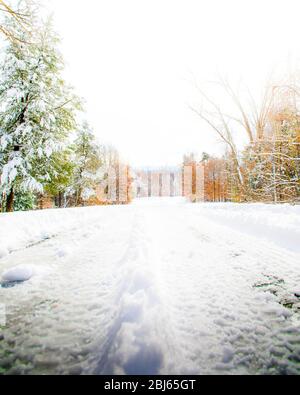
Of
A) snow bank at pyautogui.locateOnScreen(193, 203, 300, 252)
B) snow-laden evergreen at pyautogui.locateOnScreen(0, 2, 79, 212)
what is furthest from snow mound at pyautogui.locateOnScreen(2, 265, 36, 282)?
snow-laden evergreen at pyautogui.locateOnScreen(0, 2, 79, 212)

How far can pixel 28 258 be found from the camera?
4.29 m

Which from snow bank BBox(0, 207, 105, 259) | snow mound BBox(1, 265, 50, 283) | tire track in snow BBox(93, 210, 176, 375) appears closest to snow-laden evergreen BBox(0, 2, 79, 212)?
snow bank BBox(0, 207, 105, 259)

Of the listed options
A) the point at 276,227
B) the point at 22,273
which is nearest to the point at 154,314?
the point at 22,273

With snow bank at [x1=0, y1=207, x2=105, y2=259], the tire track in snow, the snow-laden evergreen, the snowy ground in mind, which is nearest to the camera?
the tire track in snow

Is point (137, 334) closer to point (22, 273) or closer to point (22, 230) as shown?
point (22, 273)

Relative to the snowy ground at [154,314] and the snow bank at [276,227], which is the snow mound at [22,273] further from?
the snow bank at [276,227]

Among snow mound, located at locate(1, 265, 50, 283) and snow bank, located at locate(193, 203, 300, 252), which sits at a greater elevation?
snow bank, located at locate(193, 203, 300, 252)

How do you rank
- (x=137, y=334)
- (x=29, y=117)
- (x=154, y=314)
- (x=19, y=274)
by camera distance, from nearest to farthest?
(x=137, y=334), (x=154, y=314), (x=19, y=274), (x=29, y=117)

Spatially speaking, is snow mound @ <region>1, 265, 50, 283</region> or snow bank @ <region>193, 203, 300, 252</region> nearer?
snow mound @ <region>1, 265, 50, 283</region>

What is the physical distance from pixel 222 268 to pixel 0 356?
9.67 ft

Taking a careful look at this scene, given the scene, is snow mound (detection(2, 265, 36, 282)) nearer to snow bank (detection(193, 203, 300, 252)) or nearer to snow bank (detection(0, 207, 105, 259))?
snow bank (detection(0, 207, 105, 259))

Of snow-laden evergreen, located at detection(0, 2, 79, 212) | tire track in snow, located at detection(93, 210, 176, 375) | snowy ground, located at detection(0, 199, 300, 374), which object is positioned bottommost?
snowy ground, located at detection(0, 199, 300, 374)

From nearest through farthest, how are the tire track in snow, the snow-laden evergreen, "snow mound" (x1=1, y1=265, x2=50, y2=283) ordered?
the tire track in snow, "snow mound" (x1=1, y1=265, x2=50, y2=283), the snow-laden evergreen

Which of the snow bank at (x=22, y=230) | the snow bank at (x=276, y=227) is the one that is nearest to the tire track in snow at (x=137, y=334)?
the snow bank at (x=22, y=230)
